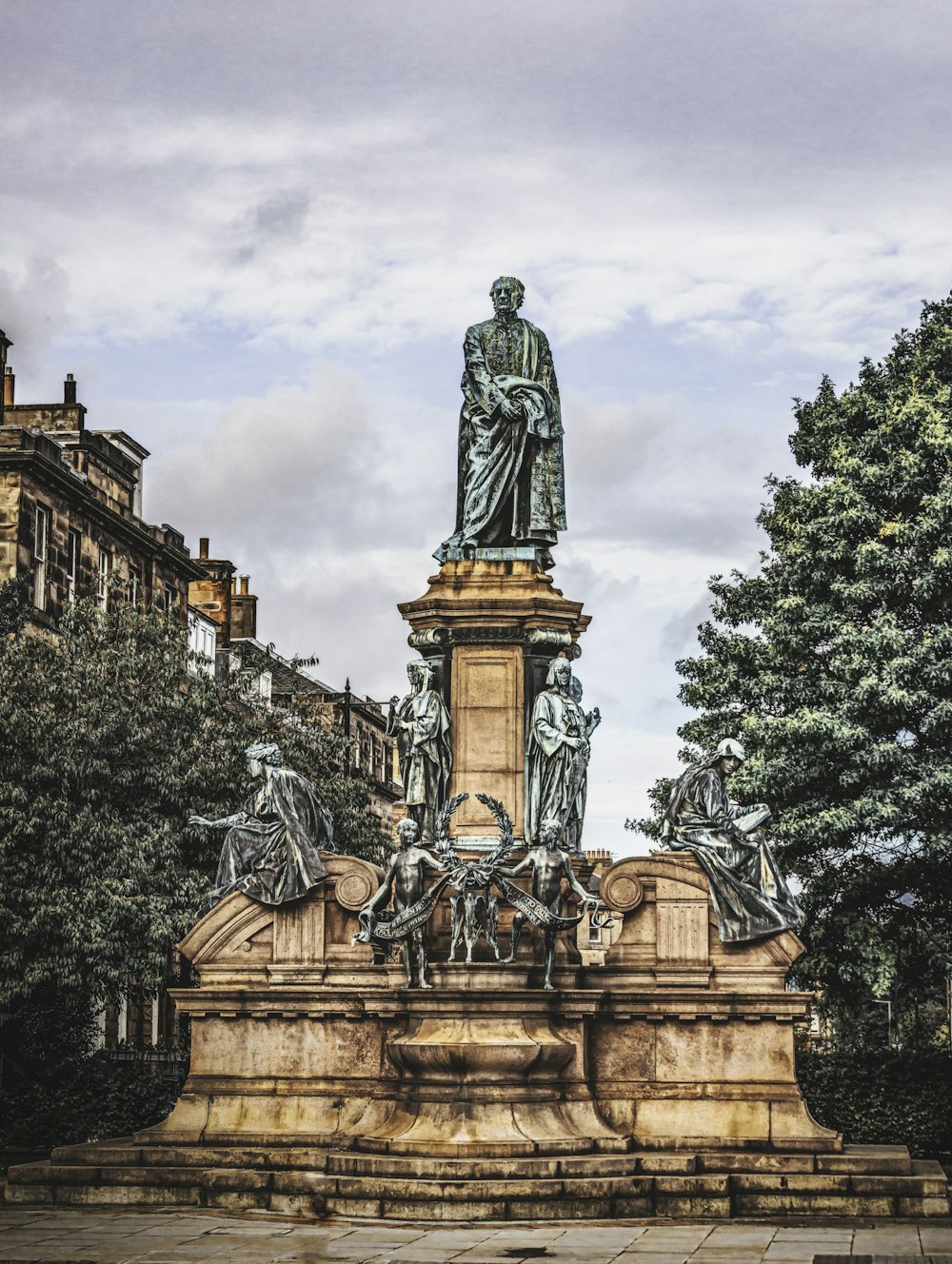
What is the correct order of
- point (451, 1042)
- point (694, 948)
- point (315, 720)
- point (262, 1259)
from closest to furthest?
1. point (262, 1259)
2. point (451, 1042)
3. point (694, 948)
4. point (315, 720)

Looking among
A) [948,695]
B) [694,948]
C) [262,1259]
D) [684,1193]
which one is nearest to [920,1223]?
[684,1193]

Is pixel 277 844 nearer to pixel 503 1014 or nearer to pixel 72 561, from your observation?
pixel 503 1014

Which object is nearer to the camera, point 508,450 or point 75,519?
point 508,450

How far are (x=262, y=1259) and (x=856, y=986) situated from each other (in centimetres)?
1855

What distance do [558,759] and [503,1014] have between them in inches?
124

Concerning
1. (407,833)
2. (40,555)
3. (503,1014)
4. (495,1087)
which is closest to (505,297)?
→ (407,833)

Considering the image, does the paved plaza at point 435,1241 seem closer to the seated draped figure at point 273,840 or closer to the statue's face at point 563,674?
the seated draped figure at point 273,840

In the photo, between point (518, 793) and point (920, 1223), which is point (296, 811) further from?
point (920, 1223)

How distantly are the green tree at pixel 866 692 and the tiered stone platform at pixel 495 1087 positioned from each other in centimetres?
1055

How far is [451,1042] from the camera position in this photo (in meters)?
18.6

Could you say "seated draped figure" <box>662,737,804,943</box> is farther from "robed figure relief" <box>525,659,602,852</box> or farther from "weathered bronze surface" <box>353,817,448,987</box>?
"weathered bronze surface" <box>353,817,448,987</box>

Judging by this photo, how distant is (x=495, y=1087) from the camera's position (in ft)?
60.8

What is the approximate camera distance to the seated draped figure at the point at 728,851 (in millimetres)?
19719

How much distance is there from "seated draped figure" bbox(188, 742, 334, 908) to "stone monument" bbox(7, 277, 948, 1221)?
0.18m
